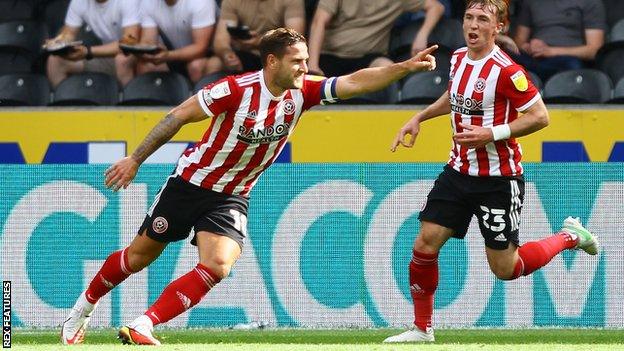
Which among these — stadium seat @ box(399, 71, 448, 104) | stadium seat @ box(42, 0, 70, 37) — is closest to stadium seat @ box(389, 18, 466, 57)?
stadium seat @ box(399, 71, 448, 104)

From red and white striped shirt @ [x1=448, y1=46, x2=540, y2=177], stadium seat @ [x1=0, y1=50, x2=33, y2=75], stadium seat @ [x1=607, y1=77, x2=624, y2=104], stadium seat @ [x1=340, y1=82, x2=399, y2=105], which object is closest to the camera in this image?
red and white striped shirt @ [x1=448, y1=46, x2=540, y2=177]

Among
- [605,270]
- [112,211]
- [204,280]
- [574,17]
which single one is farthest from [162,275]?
[574,17]

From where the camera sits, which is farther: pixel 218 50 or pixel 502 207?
pixel 218 50

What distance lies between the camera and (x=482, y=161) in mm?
7559

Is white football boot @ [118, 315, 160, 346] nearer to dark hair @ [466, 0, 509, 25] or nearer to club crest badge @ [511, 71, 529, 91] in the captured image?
club crest badge @ [511, 71, 529, 91]

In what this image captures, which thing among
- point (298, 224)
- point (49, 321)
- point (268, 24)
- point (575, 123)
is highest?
point (268, 24)

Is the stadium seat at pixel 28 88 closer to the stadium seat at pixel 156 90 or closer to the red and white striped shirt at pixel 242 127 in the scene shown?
the stadium seat at pixel 156 90

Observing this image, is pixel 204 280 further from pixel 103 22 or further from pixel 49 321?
pixel 103 22

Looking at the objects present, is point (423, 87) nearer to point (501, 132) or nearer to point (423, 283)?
point (423, 283)

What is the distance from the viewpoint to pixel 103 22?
36.2 ft

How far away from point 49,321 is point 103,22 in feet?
9.82

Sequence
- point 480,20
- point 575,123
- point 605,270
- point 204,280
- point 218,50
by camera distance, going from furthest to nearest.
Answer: point 218,50, point 575,123, point 605,270, point 480,20, point 204,280

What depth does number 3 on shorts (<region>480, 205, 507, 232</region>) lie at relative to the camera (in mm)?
7586

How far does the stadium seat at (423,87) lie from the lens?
1028cm
